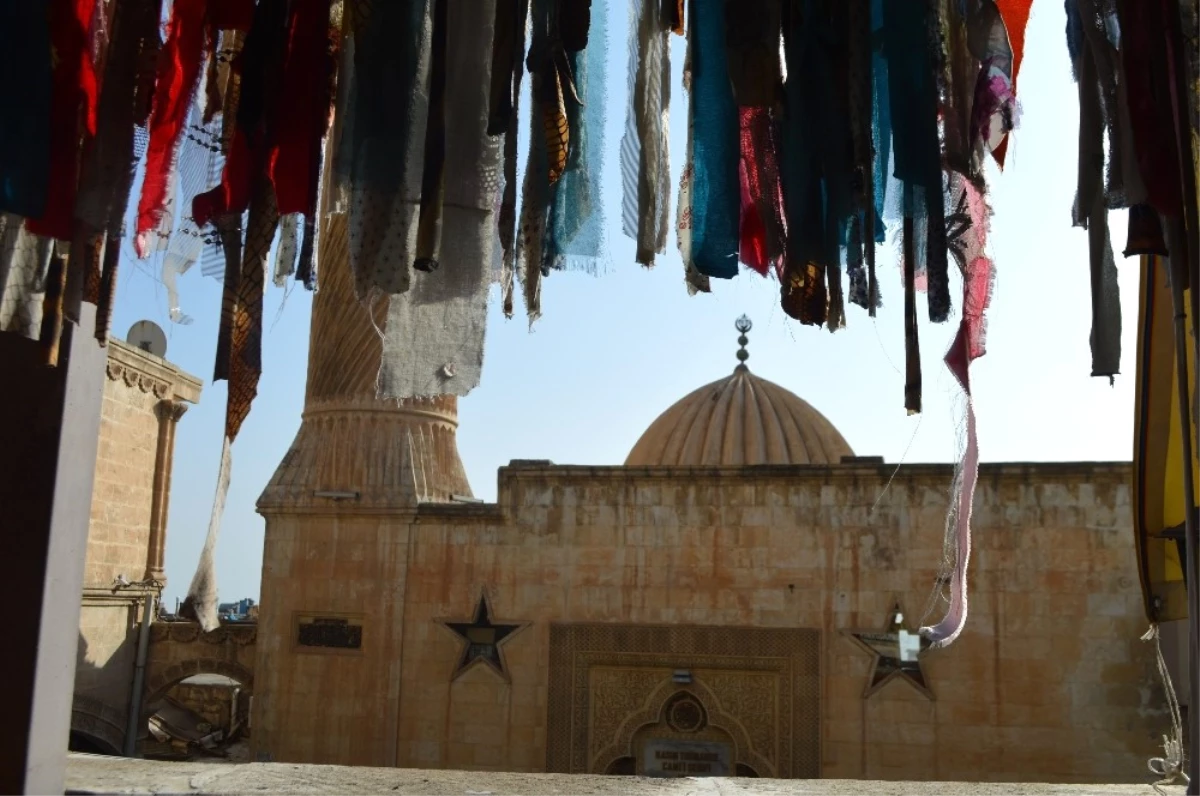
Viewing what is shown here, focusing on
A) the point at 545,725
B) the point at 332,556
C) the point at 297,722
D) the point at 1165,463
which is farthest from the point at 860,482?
the point at 1165,463

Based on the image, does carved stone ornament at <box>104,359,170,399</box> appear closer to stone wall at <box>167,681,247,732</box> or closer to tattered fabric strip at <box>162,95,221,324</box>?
stone wall at <box>167,681,247,732</box>

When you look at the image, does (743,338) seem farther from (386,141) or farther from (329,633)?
(386,141)

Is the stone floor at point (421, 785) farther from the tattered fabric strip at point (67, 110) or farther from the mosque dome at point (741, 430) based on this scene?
the mosque dome at point (741, 430)

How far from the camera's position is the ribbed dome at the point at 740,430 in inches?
535

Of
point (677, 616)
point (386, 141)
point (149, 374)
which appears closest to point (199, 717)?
point (149, 374)

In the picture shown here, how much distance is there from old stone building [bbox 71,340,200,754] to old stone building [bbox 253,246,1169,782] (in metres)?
2.09

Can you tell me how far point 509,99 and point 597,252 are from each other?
39cm

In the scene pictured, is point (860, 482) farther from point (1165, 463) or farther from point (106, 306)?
point (106, 306)

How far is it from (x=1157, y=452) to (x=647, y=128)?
154 centimetres

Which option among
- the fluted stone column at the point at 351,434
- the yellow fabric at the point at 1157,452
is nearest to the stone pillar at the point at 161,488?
the fluted stone column at the point at 351,434

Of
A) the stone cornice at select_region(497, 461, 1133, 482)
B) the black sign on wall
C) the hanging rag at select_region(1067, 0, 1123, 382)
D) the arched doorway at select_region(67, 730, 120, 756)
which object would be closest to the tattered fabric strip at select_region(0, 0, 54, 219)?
the hanging rag at select_region(1067, 0, 1123, 382)

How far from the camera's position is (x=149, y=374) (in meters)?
12.1

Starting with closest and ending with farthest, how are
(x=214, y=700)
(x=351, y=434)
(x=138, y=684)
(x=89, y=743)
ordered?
(x=351, y=434) < (x=89, y=743) < (x=138, y=684) < (x=214, y=700)

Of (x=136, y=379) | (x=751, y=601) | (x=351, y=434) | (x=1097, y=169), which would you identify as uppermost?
(x=136, y=379)
